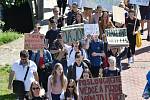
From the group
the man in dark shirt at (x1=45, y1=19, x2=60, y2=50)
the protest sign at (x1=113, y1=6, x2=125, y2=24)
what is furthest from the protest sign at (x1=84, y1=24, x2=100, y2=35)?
the protest sign at (x1=113, y1=6, x2=125, y2=24)

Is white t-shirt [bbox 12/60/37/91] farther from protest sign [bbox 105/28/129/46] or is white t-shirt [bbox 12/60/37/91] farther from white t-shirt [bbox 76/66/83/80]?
protest sign [bbox 105/28/129/46]

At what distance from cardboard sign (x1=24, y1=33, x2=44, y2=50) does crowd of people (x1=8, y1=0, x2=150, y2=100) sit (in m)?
0.18

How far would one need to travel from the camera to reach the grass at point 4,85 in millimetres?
14875

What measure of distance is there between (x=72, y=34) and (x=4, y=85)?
8.15ft

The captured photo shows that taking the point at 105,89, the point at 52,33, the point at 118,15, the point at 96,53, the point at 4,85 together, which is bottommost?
the point at 4,85

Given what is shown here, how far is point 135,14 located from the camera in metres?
17.8

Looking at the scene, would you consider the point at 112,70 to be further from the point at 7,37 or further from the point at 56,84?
the point at 7,37

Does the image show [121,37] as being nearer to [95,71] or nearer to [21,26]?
[95,71]

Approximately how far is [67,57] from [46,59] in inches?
18.8

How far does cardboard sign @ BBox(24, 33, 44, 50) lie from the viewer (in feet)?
46.8

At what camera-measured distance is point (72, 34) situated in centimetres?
1491

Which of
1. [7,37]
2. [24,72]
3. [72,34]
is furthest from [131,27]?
[7,37]

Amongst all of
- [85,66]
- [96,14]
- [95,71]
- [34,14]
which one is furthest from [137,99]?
[34,14]

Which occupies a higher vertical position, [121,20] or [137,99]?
[121,20]
